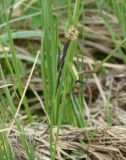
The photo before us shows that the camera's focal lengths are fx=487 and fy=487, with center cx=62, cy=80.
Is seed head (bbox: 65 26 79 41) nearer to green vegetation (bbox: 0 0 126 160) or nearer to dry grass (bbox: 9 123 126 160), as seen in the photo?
green vegetation (bbox: 0 0 126 160)

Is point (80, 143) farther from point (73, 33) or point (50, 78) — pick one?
point (73, 33)

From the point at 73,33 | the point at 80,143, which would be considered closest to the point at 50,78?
the point at 80,143

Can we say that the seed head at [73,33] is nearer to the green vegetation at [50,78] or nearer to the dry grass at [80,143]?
the green vegetation at [50,78]

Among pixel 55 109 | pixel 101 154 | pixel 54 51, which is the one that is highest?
pixel 54 51

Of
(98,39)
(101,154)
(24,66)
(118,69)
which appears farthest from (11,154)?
(98,39)

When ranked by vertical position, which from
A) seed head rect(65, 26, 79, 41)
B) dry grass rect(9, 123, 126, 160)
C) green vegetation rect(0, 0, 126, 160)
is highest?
seed head rect(65, 26, 79, 41)

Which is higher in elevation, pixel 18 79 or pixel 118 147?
pixel 18 79

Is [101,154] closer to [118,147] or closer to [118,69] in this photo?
[118,147]

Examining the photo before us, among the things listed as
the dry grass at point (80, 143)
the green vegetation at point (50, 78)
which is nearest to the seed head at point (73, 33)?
the green vegetation at point (50, 78)

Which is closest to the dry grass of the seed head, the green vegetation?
the green vegetation

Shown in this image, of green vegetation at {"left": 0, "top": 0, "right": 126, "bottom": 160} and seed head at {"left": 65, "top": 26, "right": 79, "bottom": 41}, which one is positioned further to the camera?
green vegetation at {"left": 0, "top": 0, "right": 126, "bottom": 160}

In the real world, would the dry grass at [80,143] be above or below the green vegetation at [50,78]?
below
